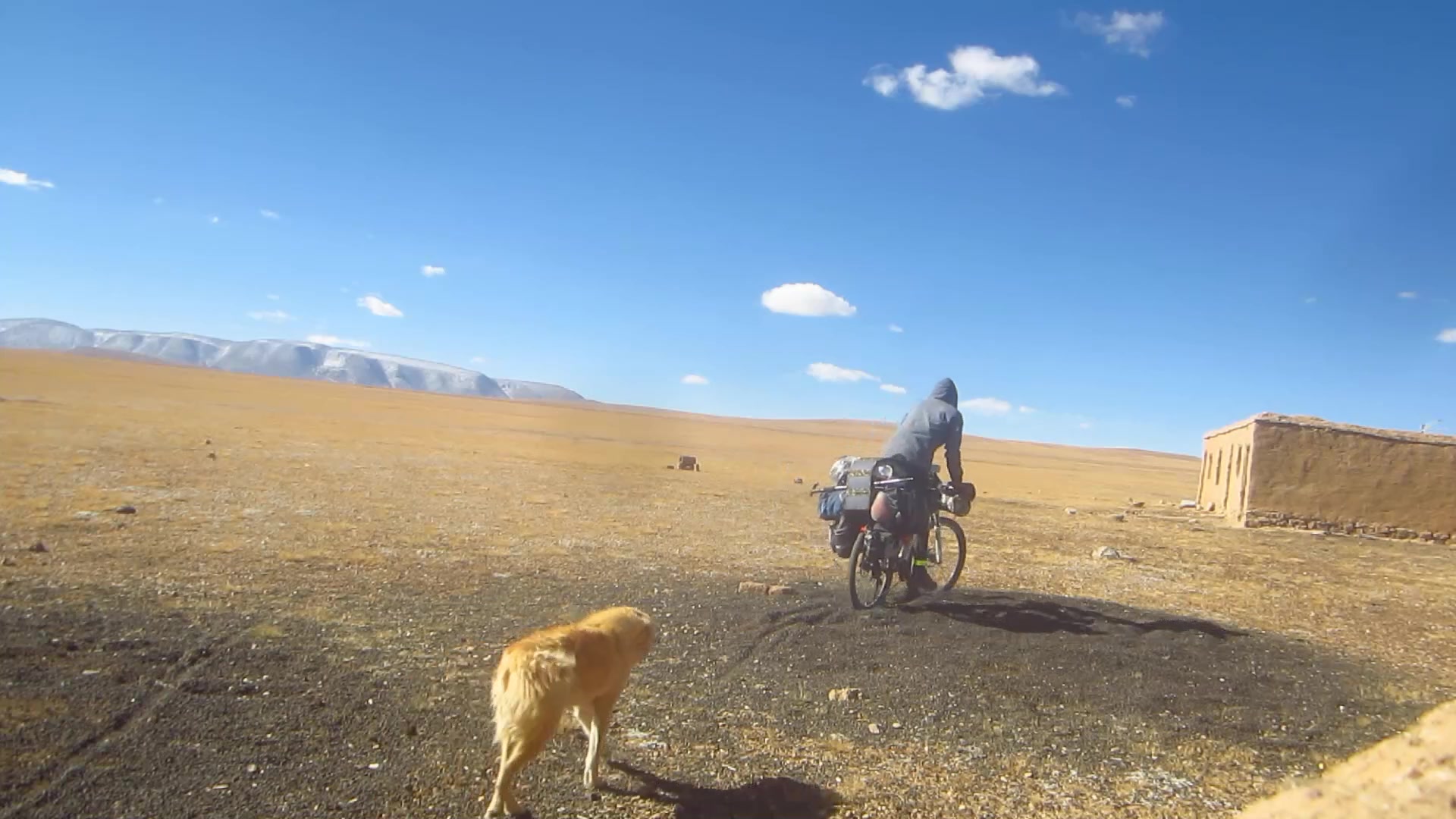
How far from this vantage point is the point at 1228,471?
2427 cm

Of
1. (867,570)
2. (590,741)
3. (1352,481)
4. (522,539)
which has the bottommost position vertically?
(522,539)

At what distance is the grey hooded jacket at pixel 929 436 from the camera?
902 centimetres

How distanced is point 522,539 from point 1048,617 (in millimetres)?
7479

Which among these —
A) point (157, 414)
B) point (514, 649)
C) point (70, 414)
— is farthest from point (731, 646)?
point (157, 414)

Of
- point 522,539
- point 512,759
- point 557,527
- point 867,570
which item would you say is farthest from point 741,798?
point 557,527

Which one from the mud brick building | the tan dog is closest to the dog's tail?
the tan dog

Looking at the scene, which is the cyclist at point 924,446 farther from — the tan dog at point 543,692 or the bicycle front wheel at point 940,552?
the tan dog at point 543,692

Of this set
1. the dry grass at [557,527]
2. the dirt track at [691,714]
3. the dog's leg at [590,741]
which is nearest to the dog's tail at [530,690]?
the dog's leg at [590,741]

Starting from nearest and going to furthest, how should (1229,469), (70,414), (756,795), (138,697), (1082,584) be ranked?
1. (756,795)
2. (138,697)
3. (1082,584)
4. (1229,469)
5. (70,414)

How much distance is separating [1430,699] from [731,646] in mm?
5538

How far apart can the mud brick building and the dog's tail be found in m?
20.8

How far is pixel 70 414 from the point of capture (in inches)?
1253

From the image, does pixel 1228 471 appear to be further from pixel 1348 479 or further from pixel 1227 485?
pixel 1348 479

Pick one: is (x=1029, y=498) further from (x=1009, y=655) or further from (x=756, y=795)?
(x=756, y=795)
